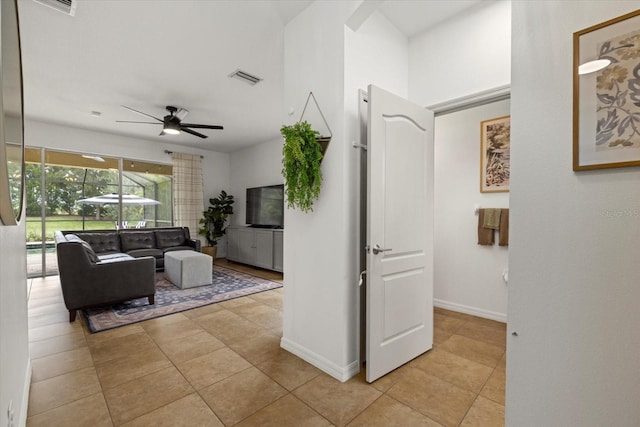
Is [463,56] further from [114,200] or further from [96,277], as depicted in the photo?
[114,200]

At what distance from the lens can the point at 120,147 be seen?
6.01 metres

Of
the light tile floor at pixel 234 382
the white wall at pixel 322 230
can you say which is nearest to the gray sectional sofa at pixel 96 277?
the light tile floor at pixel 234 382

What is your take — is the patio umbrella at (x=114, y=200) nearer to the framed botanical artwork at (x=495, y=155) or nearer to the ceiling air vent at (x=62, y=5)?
the ceiling air vent at (x=62, y=5)

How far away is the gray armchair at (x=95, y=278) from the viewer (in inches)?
121

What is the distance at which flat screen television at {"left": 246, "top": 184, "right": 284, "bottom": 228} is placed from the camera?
6.02 m

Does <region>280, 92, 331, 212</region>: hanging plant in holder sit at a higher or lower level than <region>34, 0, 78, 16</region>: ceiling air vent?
lower

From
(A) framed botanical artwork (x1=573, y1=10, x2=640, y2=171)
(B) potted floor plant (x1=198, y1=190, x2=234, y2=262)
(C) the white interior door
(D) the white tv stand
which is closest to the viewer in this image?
(A) framed botanical artwork (x1=573, y1=10, x2=640, y2=171)

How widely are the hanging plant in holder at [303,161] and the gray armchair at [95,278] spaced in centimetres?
249

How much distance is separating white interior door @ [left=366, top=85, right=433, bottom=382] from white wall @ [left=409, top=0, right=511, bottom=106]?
30 cm

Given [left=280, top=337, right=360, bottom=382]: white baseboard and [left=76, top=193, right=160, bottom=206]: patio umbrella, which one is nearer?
[left=280, top=337, right=360, bottom=382]: white baseboard

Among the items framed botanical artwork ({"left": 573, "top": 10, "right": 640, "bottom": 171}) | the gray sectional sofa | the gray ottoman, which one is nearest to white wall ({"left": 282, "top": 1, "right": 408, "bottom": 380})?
framed botanical artwork ({"left": 573, "top": 10, "right": 640, "bottom": 171})

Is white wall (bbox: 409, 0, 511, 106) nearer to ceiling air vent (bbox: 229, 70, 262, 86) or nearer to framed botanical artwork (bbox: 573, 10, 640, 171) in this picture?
framed botanical artwork (bbox: 573, 10, 640, 171)

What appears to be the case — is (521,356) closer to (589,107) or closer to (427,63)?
(589,107)

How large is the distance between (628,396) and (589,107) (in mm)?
993
